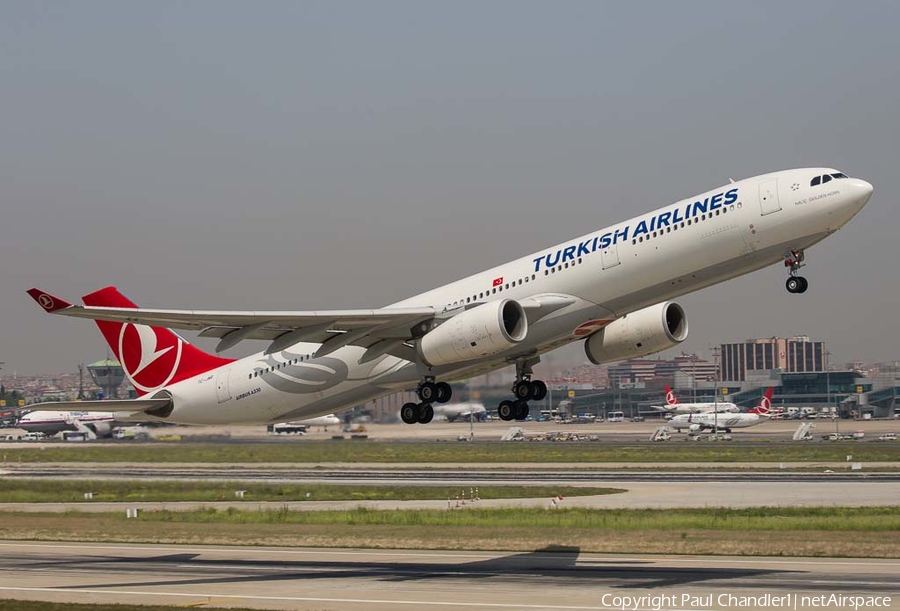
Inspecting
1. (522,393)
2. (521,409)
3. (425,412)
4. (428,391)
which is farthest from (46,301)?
(521,409)

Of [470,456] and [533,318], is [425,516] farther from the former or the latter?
[470,456]

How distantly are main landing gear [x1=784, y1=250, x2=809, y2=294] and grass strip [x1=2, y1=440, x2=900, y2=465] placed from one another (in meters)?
45.7

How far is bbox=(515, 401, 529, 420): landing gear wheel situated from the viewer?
3994 cm

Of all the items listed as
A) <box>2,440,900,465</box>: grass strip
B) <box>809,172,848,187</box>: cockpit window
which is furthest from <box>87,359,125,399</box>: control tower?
<box>809,172,848,187</box>: cockpit window

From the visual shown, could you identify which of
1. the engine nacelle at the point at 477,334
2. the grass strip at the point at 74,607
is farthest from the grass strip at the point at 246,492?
the grass strip at the point at 74,607

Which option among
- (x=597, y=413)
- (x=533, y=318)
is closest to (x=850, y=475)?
(x=533, y=318)

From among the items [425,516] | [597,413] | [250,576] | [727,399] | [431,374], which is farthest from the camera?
[727,399]

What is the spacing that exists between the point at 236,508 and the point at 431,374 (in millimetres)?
16994

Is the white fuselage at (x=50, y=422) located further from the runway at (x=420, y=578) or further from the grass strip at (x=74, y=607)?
the grass strip at (x=74, y=607)

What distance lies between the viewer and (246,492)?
57.9 m

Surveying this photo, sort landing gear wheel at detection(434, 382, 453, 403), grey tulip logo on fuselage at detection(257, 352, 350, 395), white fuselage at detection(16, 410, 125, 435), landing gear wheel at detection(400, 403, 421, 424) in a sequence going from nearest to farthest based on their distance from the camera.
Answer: landing gear wheel at detection(434, 382, 453, 403) → landing gear wheel at detection(400, 403, 421, 424) → grey tulip logo on fuselage at detection(257, 352, 350, 395) → white fuselage at detection(16, 410, 125, 435)

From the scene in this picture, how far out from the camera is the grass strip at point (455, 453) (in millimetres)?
77938

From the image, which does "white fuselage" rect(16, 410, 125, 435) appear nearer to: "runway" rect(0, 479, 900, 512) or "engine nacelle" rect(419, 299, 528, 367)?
"runway" rect(0, 479, 900, 512)

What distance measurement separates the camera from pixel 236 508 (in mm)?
51125
